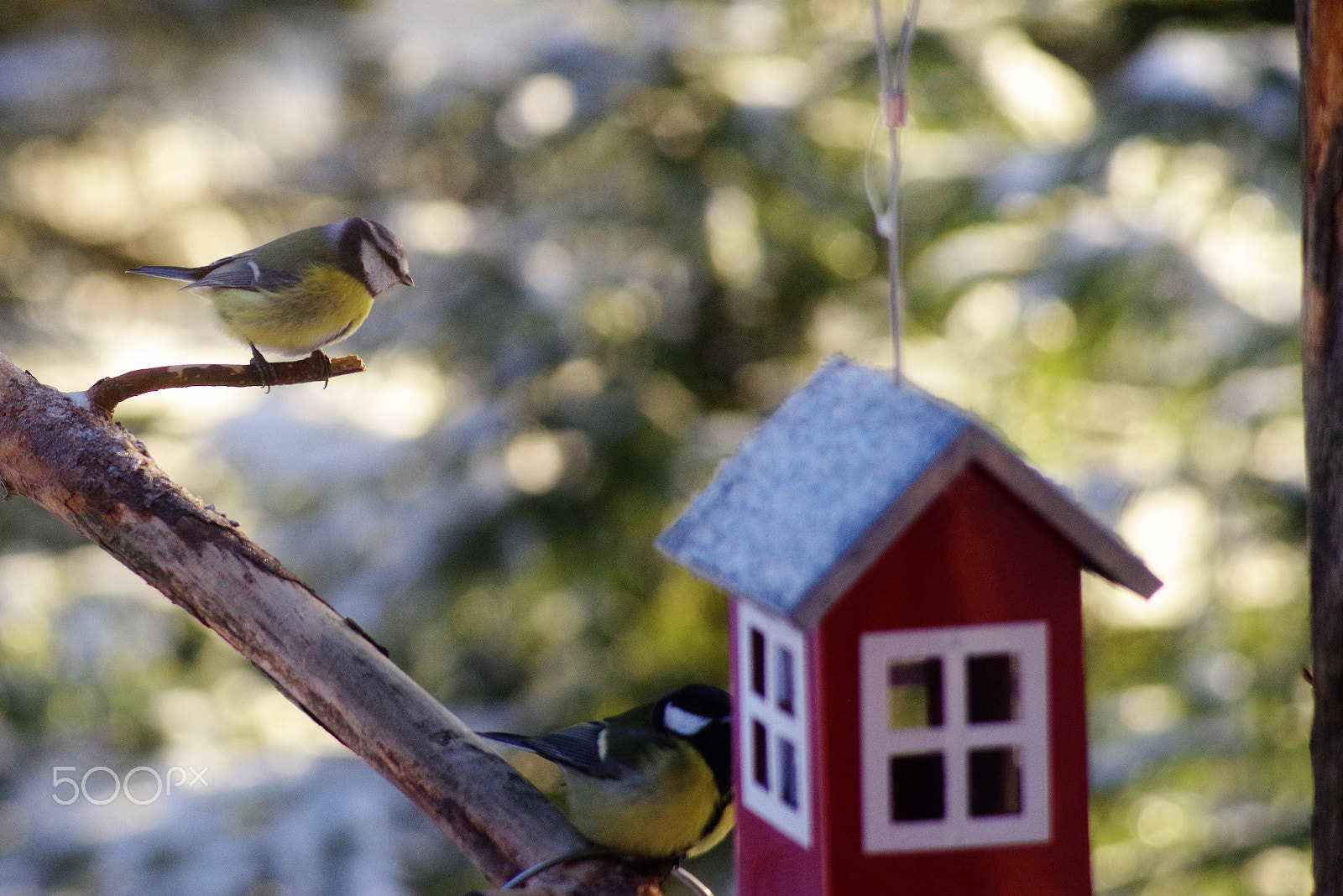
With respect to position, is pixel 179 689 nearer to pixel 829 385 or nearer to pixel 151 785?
pixel 151 785

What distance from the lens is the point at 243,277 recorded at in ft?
4.61

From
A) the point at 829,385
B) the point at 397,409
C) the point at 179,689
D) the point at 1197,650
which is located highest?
the point at 829,385

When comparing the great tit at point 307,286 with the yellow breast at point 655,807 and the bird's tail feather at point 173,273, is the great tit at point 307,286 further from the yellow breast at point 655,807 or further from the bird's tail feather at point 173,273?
the yellow breast at point 655,807

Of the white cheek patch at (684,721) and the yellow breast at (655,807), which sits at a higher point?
the white cheek patch at (684,721)

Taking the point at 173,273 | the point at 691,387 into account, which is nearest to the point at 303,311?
the point at 173,273

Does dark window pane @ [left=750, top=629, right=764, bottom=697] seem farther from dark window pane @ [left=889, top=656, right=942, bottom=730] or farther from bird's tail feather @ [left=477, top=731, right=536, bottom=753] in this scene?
bird's tail feather @ [left=477, top=731, right=536, bottom=753]

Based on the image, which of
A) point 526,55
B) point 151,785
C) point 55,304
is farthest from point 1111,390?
point 55,304

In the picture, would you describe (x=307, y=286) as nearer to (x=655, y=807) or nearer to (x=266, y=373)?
(x=266, y=373)

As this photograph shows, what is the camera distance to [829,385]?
95 centimetres


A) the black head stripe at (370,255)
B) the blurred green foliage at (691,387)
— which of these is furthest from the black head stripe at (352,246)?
the blurred green foliage at (691,387)

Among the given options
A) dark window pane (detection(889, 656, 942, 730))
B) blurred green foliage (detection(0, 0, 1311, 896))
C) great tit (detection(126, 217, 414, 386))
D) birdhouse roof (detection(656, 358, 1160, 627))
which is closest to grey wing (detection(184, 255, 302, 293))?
great tit (detection(126, 217, 414, 386))

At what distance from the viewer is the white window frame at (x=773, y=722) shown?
0.88m

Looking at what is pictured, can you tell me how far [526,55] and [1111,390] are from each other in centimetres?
160

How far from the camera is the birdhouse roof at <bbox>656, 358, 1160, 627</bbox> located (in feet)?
2.67
